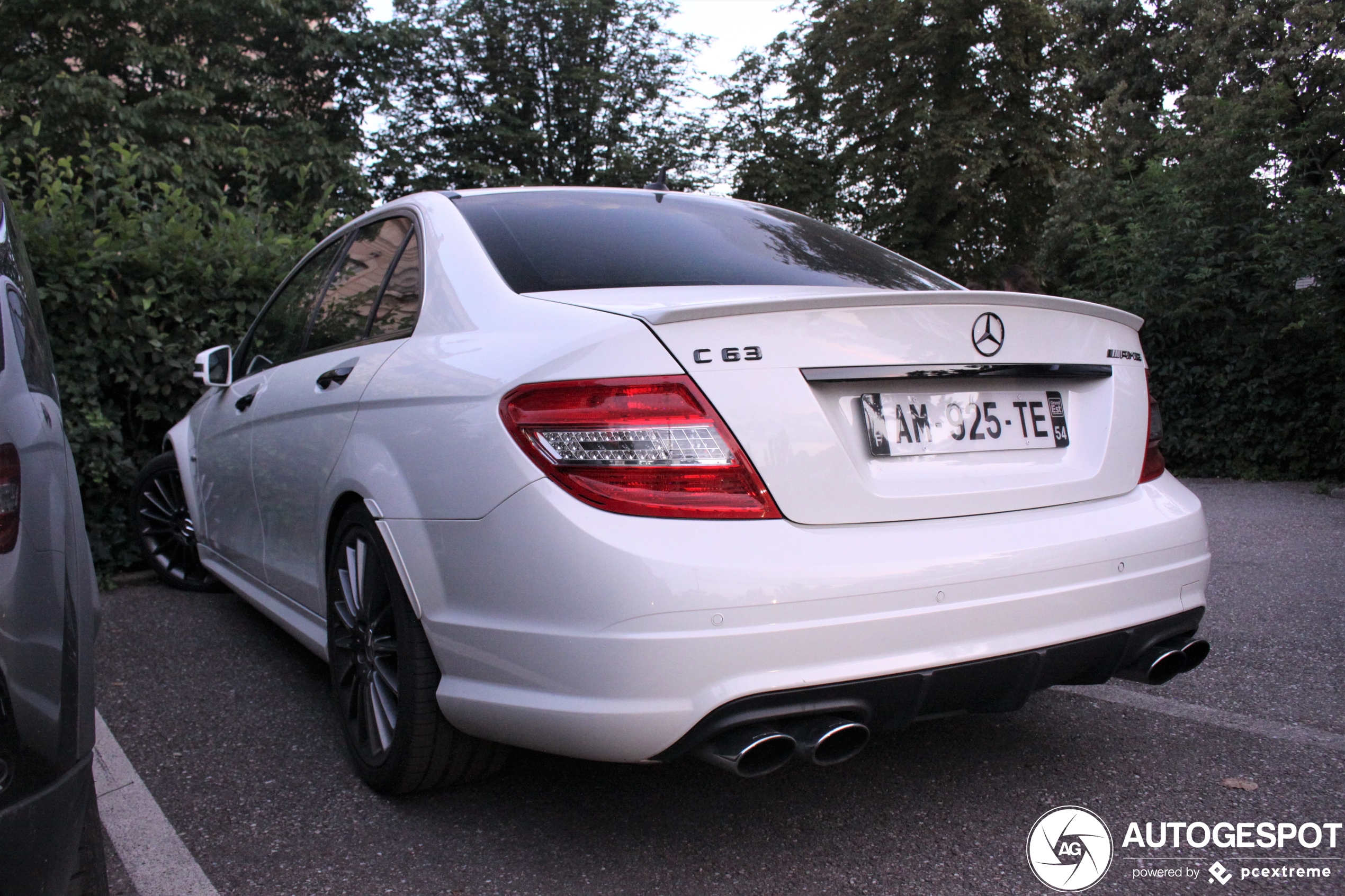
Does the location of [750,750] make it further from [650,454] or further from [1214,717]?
[1214,717]

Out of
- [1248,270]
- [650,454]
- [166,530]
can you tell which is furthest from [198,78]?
[650,454]

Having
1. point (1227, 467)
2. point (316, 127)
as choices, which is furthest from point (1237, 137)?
point (316, 127)

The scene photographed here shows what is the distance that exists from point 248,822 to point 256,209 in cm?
517

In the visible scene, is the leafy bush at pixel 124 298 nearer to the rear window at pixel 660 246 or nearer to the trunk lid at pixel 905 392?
the rear window at pixel 660 246

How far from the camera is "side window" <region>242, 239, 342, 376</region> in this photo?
359 centimetres

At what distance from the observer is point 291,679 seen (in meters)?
3.63

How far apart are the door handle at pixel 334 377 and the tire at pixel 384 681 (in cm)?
40

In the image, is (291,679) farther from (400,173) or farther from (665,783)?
(400,173)

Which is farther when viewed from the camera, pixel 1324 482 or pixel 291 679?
pixel 1324 482

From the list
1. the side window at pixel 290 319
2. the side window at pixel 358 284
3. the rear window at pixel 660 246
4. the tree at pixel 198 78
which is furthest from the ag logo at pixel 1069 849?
the tree at pixel 198 78

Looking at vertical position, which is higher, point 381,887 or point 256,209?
point 256,209

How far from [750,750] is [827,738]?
15 cm

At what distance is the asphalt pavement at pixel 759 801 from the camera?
221cm

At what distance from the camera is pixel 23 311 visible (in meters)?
1.83
